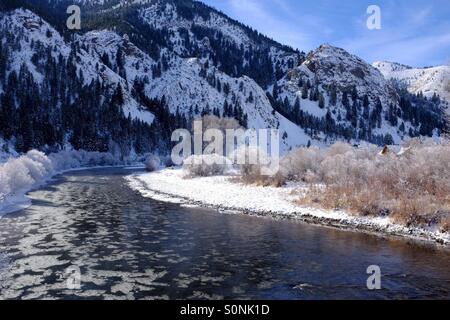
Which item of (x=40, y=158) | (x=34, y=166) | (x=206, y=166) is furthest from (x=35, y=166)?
(x=206, y=166)

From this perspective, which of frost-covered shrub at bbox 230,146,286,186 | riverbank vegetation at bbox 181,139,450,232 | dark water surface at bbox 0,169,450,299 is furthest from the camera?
frost-covered shrub at bbox 230,146,286,186

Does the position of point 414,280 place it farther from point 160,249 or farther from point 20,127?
point 20,127

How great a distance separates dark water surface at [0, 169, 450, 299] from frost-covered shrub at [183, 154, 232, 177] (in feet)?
98.6

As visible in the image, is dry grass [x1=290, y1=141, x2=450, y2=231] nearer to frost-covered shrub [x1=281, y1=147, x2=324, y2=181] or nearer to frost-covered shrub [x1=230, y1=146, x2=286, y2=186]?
frost-covered shrub [x1=281, y1=147, x2=324, y2=181]

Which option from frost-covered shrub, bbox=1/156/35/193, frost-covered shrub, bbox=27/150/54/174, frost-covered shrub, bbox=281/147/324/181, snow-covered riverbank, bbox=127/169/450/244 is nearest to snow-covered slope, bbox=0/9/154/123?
frost-covered shrub, bbox=27/150/54/174

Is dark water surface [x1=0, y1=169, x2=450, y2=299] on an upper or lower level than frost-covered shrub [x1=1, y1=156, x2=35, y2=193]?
lower

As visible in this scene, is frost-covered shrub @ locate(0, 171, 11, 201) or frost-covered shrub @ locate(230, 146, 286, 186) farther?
frost-covered shrub @ locate(230, 146, 286, 186)

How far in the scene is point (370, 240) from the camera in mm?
24016

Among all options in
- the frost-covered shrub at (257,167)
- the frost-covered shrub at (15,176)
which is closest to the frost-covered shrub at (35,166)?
the frost-covered shrub at (15,176)

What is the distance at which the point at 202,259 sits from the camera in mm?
19484

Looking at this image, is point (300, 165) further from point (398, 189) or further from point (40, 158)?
point (40, 158)

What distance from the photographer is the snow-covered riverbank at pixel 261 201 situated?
2621 centimetres

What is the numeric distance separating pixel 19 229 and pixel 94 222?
467cm

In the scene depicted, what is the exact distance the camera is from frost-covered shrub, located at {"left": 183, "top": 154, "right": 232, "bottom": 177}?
2409 inches
